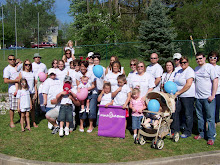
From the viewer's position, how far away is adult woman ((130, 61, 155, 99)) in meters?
6.35

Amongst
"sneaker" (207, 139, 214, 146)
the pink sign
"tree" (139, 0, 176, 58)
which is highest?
"tree" (139, 0, 176, 58)

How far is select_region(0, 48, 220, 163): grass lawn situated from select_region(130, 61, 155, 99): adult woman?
1.27 meters

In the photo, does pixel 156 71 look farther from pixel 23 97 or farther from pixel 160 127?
pixel 23 97

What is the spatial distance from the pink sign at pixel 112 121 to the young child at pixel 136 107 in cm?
27

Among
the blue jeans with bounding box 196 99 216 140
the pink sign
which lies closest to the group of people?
the blue jeans with bounding box 196 99 216 140

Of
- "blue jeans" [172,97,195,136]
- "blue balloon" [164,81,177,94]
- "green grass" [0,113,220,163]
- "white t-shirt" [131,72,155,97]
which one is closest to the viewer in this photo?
"green grass" [0,113,220,163]

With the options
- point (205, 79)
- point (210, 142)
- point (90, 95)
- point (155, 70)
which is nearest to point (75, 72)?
point (90, 95)

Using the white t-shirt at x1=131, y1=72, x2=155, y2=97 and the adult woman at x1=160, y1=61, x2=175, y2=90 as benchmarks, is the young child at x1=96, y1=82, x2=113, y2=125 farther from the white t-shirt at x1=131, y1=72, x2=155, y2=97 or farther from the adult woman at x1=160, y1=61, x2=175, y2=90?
the adult woman at x1=160, y1=61, x2=175, y2=90

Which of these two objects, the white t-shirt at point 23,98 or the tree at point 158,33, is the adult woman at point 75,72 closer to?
the white t-shirt at point 23,98

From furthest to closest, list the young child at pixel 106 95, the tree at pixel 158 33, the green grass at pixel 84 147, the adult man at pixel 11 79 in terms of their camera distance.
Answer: the tree at pixel 158 33 < the adult man at pixel 11 79 < the young child at pixel 106 95 < the green grass at pixel 84 147

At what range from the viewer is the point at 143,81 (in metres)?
6.36

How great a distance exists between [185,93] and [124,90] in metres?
1.49

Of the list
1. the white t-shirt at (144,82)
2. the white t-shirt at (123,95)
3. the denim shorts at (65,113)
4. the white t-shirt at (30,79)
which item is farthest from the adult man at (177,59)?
the white t-shirt at (30,79)

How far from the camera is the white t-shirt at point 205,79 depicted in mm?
5766
